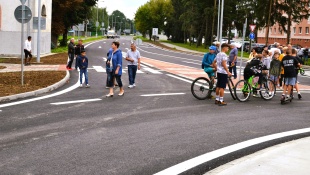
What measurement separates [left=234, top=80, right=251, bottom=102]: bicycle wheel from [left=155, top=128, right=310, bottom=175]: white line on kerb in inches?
173

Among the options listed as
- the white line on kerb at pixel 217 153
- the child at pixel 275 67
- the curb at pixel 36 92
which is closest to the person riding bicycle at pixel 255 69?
the child at pixel 275 67

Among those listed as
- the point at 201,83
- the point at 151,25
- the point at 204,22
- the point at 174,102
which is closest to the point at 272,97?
the point at 201,83

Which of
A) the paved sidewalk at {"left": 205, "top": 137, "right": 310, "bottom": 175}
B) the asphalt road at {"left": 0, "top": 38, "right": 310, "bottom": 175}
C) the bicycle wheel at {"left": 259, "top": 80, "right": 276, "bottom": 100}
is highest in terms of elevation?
the bicycle wheel at {"left": 259, "top": 80, "right": 276, "bottom": 100}

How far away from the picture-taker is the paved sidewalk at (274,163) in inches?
219

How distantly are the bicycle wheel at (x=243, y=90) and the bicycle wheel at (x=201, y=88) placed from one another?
2.79ft

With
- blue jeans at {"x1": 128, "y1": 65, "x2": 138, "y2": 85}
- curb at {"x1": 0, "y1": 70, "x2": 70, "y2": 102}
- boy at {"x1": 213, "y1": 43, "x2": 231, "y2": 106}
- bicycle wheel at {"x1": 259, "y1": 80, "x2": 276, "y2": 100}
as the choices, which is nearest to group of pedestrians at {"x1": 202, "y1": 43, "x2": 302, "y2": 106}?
boy at {"x1": 213, "y1": 43, "x2": 231, "y2": 106}

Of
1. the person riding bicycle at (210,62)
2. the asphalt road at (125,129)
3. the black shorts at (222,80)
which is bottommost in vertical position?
the asphalt road at (125,129)

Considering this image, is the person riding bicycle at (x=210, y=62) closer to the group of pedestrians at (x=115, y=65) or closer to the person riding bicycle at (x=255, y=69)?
the person riding bicycle at (x=255, y=69)

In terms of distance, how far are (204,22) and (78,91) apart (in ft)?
191

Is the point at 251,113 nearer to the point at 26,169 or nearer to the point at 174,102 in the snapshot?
the point at 174,102

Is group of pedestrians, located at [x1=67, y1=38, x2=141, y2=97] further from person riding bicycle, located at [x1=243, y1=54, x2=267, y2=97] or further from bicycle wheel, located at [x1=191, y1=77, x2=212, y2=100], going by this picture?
person riding bicycle, located at [x1=243, y1=54, x2=267, y2=97]

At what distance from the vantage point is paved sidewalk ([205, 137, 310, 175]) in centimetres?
557

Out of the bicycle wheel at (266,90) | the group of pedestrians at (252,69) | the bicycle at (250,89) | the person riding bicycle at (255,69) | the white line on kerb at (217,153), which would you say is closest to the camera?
the white line on kerb at (217,153)

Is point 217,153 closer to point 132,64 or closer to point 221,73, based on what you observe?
point 221,73
